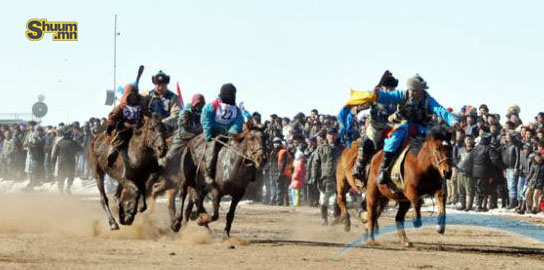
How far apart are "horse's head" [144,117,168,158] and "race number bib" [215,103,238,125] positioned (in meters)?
1.07

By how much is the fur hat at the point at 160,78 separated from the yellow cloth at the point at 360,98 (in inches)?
183

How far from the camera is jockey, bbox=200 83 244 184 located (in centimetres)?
1902

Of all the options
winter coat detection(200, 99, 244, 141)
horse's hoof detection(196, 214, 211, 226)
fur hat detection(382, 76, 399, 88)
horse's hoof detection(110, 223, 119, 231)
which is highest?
fur hat detection(382, 76, 399, 88)

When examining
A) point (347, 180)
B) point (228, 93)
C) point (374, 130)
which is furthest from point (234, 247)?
point (347, 180)

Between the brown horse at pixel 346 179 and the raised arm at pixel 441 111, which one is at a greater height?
the raised arm at pixel 441 111

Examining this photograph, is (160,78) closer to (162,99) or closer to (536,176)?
(162,99)

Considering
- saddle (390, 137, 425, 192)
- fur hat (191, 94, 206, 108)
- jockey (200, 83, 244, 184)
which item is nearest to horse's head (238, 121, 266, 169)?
jockey (200, 83, 244, 184)

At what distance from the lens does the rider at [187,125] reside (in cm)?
2064

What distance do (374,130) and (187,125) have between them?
13.0 ft

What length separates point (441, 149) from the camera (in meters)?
16.6

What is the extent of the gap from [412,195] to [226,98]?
160 inches

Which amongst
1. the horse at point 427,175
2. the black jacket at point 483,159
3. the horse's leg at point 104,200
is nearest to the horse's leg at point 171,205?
the horse's leg at point 104,200

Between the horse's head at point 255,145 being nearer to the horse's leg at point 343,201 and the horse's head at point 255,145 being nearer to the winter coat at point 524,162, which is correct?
the horse's leg at point 343,201

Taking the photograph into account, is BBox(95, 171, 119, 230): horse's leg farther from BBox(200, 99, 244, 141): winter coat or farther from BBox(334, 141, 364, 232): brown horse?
BBox(334, 141, 364, 232): brown horse
